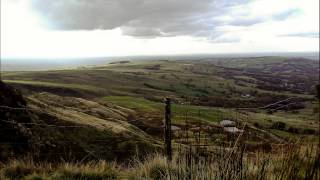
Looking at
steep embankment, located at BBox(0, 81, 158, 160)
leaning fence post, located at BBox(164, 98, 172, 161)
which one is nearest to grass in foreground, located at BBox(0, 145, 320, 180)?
leaning fence post, located at BBox(164, 98, 172, 161)

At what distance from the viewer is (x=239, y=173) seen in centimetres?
582

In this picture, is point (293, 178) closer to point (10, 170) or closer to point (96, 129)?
point (10, 170)

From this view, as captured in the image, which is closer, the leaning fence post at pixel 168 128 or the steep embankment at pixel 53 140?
the leaning fence post at pixel 168 128

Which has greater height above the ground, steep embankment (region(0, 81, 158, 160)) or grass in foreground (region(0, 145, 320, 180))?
grass in foreground (region(0, 145, 320, 180))

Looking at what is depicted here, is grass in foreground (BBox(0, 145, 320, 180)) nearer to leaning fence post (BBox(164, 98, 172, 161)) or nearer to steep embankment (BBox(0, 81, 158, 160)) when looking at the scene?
leaning fence post (BBox(164, 98, 172, 161))

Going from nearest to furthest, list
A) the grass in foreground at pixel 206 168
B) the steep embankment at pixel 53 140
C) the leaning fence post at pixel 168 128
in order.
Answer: the grass in foreground at pixel 206 168 < the leaning fence post at pixel 168 128 < the steep embankment at pixel 53 140

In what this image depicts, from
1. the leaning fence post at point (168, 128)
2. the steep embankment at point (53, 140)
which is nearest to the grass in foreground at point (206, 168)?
the leaning fence post at point (168, 128)

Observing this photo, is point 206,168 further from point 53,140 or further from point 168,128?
point 53,140

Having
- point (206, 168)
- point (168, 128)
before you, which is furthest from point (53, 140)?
point (206, 168)

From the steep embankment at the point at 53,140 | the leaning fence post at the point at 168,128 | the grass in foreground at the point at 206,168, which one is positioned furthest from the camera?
the steep embankment at the point at 53,140

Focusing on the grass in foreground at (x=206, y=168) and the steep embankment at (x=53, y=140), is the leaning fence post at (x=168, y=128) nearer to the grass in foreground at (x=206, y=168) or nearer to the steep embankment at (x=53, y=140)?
the grass in foreground at (x=206, y=168)

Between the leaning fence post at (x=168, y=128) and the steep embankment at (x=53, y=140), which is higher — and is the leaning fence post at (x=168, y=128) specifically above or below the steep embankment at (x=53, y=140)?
above

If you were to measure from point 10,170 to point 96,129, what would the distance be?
43.1 ft

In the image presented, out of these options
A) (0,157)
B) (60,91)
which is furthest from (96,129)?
(60,91)
